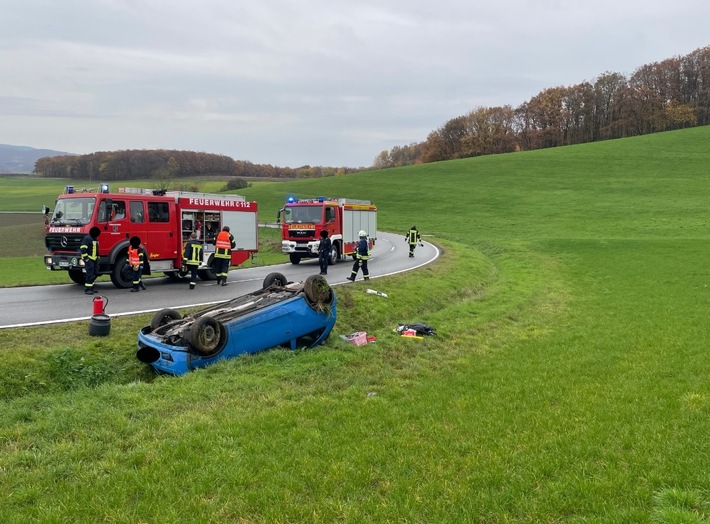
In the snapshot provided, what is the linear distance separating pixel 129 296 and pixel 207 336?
604cm

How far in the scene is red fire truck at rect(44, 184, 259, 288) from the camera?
→ 13.9 m

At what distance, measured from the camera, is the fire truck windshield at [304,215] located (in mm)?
22484

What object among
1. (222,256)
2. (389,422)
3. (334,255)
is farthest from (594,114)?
(389,422)

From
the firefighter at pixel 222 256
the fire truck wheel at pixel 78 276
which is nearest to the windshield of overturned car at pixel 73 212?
the fire truck wheel at pixel 78 276

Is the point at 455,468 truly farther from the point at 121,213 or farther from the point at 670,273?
the point at 670,273

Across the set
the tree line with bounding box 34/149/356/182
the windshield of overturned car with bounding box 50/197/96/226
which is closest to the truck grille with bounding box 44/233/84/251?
the windshield of overturned car with bounding box 50/197/96/226

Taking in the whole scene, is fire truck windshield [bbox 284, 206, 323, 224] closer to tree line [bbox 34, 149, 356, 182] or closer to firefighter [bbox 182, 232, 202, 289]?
firefighter [bbox 182, 232, 202, 289]

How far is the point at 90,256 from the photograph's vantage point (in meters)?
13.1

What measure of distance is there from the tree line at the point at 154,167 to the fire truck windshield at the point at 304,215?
7297 cm

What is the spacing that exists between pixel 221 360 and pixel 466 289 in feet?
37.9

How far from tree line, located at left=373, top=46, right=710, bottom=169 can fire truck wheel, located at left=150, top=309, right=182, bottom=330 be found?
320ft

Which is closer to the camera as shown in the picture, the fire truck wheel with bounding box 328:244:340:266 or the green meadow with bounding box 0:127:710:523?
the green meadow with bounding box 0:127:710:523

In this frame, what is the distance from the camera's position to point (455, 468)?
4.88 meters

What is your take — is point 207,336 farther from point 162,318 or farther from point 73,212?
point 73,212
